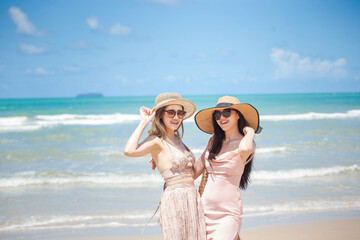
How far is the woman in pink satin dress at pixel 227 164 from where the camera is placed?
3.16m

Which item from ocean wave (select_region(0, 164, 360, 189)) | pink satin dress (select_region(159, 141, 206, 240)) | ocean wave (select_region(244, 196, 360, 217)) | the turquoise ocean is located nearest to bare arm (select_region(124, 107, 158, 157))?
pink satin dress (select_region(159, 141, 206, 240))

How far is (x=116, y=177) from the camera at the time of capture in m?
9.41

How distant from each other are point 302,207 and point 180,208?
4614mm

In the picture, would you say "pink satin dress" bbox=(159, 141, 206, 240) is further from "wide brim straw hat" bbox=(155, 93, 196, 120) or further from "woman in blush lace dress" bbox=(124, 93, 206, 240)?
"wide brim straw hat" bbox=(155, 93, 196, 120)

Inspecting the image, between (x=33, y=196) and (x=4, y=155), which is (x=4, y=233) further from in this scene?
(x=4, y=155)

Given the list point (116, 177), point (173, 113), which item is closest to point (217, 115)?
point (173, 113)

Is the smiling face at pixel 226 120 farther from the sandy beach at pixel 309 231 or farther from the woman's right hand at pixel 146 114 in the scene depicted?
the sandy beach at pixel 309 231

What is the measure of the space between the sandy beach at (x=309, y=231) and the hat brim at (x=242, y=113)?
262 centimetres

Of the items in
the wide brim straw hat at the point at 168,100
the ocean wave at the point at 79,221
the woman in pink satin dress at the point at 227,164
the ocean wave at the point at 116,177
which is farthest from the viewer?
the ocean wave at the point at 116,177

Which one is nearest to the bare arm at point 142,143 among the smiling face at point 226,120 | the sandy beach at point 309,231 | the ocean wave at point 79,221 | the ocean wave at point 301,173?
the smiling face at point 226,120

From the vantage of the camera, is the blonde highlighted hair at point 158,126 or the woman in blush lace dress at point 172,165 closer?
the woman in blush lace dress at point 172,165

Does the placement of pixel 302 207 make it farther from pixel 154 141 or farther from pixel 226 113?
pixel 154 141

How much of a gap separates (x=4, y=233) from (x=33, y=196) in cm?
211

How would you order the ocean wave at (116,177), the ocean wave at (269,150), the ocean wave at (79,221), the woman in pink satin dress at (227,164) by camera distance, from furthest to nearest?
the ocean wave at (269,150) < the ocean wave at (116,177) < the ocean wave at (79,221) < the woman in pink satin dress at (227,164)
